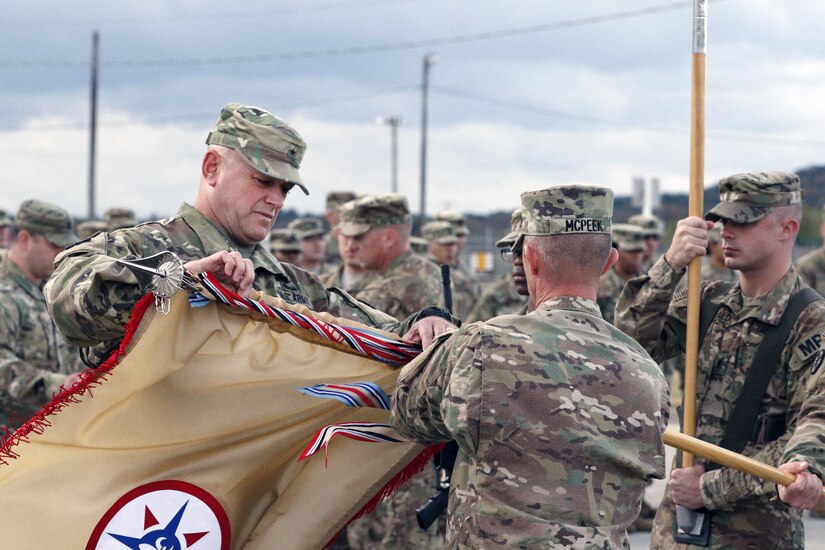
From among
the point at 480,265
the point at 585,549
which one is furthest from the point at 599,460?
the point at 480,265

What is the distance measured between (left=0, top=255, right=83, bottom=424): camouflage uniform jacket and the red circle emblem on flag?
3.07 m

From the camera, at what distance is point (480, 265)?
87.7ft

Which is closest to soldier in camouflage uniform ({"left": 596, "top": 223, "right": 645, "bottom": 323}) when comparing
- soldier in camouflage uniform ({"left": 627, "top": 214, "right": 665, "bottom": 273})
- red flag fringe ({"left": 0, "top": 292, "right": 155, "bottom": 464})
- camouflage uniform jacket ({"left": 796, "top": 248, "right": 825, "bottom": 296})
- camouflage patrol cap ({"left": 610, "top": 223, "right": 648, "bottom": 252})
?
camouflage patrol cap ({"left": 610, "top": 223, "right": 648, "bottom": 252})

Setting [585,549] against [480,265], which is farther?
[480,265]

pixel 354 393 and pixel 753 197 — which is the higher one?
pixel 753 197

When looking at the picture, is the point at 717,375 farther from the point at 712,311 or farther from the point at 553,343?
the point at 553,343

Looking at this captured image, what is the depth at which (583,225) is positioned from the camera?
3.28 meters

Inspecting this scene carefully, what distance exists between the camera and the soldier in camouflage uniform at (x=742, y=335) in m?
4.51

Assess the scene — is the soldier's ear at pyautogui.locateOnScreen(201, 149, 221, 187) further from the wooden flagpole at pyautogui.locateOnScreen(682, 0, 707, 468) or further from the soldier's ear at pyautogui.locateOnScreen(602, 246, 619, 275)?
the wooden flagpole at pyautogui.locateOnScreen(682, 0, 707, 468)

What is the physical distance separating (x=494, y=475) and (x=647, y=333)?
1.93 meters

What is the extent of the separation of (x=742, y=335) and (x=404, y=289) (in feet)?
10.8

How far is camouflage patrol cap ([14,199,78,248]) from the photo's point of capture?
23.2 feet

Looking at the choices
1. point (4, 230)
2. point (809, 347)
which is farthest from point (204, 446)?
point (4, 230)

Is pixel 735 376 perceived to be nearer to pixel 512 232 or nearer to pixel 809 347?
pixel 809 347
